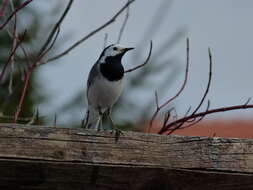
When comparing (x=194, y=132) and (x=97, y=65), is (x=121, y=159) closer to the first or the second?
(x=97, y=65)

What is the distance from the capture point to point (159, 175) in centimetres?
211

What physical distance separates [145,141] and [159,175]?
12 cm

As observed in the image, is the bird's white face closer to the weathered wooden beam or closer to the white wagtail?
the white wagtail

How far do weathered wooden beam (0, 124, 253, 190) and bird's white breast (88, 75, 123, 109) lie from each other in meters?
2.23

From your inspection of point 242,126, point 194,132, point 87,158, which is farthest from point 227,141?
point 242,126

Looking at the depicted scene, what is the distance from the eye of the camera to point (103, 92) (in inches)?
174

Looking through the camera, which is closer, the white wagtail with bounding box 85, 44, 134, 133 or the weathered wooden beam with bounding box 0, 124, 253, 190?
the weathered wooden beam with bounding box 0, 124, 253, 190

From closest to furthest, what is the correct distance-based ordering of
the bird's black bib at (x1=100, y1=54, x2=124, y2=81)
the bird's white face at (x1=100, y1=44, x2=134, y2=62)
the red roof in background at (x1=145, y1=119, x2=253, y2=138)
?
the bird's black bib at (x1=100, y1=54, x2=124, y2=81), the bird's white face at (x1=100, y1=44, x2=134, y2=62), the red roof in background at (x1=145, y1=119, x2=253, y2=138)

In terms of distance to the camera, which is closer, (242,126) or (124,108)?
(124,108)

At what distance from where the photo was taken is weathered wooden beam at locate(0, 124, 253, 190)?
6.64 feet

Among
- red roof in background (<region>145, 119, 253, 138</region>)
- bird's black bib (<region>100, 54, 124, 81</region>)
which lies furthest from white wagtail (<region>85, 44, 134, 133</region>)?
red roof in background (<region>145, 119, 253, 138</region>)

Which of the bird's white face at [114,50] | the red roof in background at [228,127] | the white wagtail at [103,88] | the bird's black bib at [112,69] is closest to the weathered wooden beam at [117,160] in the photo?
the white wagtail at [103,88]

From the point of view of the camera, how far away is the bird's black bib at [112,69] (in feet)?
14.7

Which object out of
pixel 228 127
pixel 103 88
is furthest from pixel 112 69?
pixel 228 127
